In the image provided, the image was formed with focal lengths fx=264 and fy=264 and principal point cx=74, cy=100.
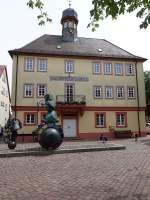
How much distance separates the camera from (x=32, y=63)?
1163 inches

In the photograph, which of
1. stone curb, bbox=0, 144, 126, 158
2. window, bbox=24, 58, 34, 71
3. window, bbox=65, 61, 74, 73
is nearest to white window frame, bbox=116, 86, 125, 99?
window, bbox=65, 61, 74, 73

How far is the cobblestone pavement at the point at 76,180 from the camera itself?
662 cm

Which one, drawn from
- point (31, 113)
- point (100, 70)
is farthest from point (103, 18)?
point (100, 70)

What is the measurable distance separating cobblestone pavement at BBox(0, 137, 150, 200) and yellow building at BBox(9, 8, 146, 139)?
657 inches

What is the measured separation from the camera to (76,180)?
841 centimetres

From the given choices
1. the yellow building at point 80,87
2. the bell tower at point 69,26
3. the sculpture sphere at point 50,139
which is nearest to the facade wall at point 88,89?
the yellow building at point 80,87

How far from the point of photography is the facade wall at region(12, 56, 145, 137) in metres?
28.8

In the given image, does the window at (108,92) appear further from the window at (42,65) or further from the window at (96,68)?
the window at (42,65)

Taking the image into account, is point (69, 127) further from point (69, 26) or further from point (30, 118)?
point (69, 26)

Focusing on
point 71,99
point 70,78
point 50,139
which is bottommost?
point 50,139

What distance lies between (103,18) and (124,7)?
0.62 meters

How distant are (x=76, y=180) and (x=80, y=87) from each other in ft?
72.3

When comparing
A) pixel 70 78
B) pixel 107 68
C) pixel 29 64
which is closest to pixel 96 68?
pixel 107 68

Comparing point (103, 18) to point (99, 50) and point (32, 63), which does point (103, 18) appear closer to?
point (32, 63)
